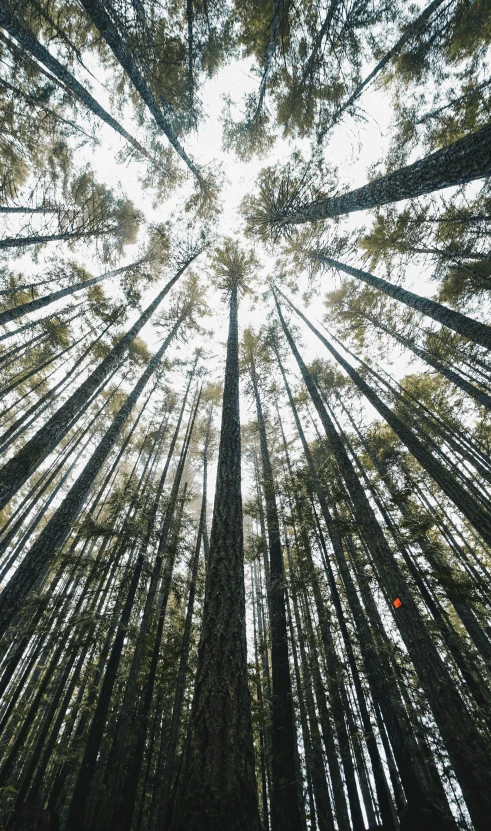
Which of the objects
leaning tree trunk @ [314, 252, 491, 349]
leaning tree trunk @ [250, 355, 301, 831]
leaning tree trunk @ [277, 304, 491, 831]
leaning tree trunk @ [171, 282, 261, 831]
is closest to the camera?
leaning tree trunk @ [171, 282, 261, 831]

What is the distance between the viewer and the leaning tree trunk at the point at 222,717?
200cm

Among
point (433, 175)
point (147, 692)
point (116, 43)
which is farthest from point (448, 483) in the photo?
point (116, 43)

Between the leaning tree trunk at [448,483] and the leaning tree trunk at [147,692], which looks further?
the leaning tree trunk at [448,483]

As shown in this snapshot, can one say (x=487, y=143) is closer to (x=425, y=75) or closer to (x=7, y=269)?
(x=425, y=75)

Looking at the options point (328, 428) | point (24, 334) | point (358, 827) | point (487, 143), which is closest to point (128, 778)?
point (358, 827)

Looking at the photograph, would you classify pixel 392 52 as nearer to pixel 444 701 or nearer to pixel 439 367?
pixel 439 367

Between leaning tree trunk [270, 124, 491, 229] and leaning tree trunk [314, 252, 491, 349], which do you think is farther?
leaning tree trunk [314, 252, 491, 349]

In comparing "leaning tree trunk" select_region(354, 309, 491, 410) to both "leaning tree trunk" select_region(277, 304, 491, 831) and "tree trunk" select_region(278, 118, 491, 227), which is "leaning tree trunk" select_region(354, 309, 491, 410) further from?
"tree trunk" select_region(278, 118, 491, 227)

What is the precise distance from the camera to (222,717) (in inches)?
98.7

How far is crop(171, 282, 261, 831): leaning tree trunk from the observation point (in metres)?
2.00

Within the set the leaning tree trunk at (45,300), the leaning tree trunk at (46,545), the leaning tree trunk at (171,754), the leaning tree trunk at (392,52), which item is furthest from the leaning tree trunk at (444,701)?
the leaning tree trunk at (45,300)

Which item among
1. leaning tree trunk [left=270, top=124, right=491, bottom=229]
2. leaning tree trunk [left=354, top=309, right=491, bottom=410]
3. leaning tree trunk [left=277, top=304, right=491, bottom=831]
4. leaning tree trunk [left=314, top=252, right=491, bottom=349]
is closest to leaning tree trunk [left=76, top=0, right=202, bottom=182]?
leaning tree trunk [left=270, top=124, right=491, bottom=229]

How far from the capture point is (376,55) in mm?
7707

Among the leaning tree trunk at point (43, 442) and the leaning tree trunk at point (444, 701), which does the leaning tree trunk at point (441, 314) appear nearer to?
the leaning tree trunk at point (444, 701)
